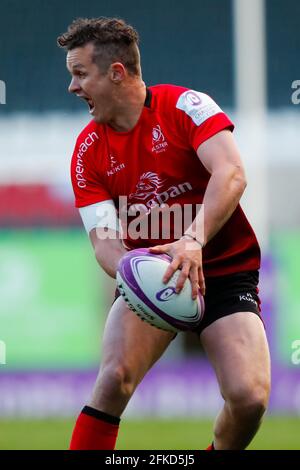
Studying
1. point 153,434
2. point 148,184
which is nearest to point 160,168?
point 148,184

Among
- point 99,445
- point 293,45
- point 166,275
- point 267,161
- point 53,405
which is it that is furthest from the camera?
Result: point 293,45

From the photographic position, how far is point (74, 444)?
4.26 m

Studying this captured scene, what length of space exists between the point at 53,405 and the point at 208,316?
4695 mm

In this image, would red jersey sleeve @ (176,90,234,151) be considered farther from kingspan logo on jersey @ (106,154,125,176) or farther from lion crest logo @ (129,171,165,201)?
kingspan logo on jersey @ (106,154,125,176)

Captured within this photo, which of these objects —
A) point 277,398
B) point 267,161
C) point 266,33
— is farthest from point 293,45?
point 277,398

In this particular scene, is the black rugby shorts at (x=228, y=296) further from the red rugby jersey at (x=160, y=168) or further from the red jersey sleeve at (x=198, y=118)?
the red jersey sleeve at (x=198, y=118)

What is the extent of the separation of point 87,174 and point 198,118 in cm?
56

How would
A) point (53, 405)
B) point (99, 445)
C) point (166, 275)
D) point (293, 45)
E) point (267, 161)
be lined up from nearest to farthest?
point (166, 275) → point (99, 445) → point (53, 405) → point (267, 161) → point (293, 45)

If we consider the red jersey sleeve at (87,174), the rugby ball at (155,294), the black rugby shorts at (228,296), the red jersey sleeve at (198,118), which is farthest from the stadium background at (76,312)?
the red jersey sleeve at (198,118)

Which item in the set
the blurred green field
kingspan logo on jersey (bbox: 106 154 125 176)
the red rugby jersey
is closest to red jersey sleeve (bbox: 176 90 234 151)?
the red rugby jersey

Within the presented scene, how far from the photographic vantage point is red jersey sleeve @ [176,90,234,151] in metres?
4.22

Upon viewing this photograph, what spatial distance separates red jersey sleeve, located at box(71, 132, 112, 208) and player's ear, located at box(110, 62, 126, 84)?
0.28 metres
